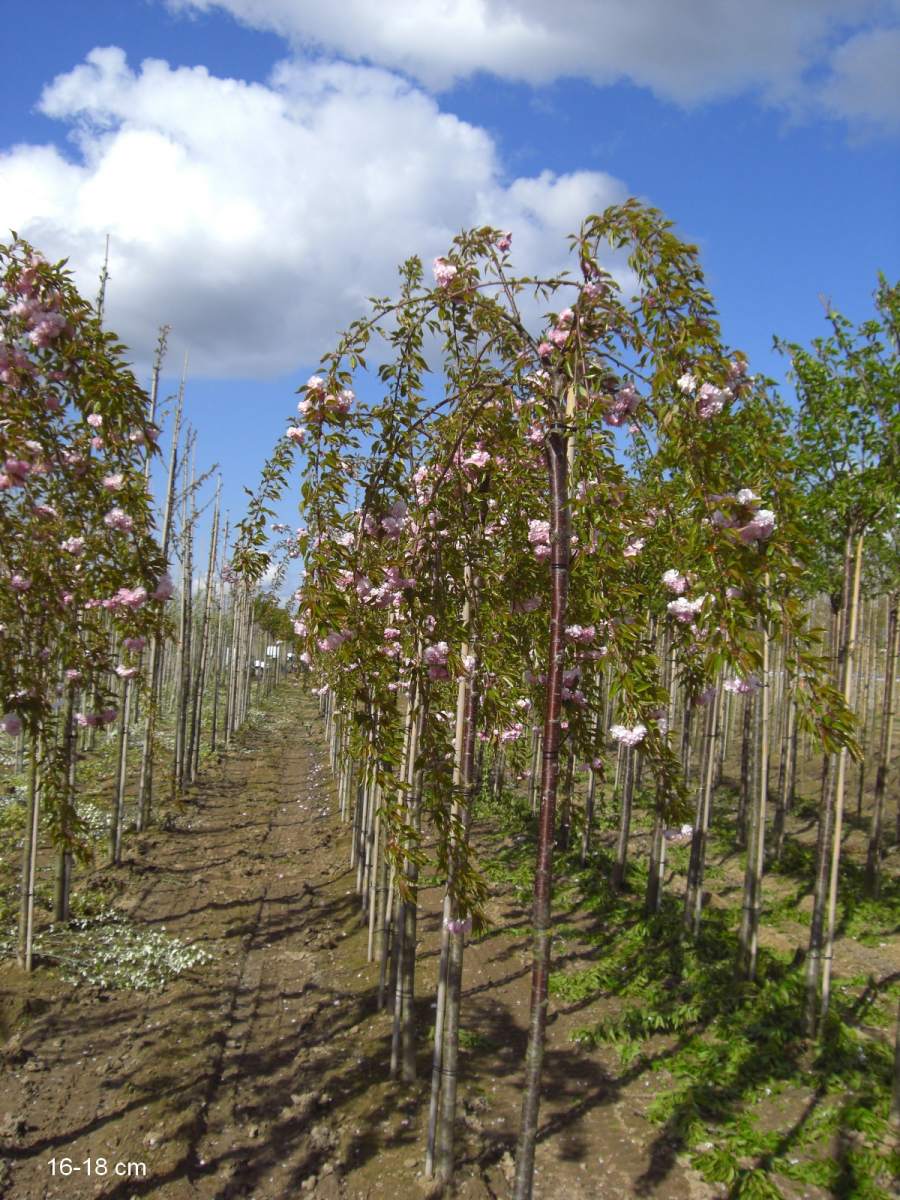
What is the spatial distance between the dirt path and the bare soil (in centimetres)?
2

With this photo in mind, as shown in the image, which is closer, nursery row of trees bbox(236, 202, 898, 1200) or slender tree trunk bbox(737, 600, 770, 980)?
nursery row of trees bbox(236, 202, 898, 1200)

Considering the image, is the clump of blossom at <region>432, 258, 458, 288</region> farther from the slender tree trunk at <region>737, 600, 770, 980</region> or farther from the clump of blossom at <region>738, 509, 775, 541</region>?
the slender tree trunk at <region>737, 600, 770, 980</region>

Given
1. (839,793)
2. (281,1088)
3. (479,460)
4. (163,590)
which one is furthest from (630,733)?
(839,793)

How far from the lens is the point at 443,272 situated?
3.27 meters

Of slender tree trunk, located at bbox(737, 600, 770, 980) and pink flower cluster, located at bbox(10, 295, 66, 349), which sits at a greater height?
pink flower cluster, located at bbox(10, 295, 66, 349)

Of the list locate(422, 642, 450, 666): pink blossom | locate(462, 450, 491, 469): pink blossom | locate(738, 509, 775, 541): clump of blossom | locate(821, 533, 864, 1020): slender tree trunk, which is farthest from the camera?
locate(821, 533, 864, 1020): slender tree trunk

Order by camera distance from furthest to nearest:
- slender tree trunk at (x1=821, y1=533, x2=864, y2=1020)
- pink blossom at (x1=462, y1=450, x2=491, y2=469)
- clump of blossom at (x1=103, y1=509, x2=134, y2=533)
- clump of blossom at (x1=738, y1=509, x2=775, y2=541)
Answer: slender tree trunk at (x1=821, y1=533, x2=864, y2=1020) < pink blossom at (x1=462, y1=450, x2=491, y2=469) < clump of blossom at (x1=103, y1=509, x2=134, y2=533) < clump of blossom at (x1=738, y1=509, x2=775, y2=541)

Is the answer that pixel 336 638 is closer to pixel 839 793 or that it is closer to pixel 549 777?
pixel 549 777

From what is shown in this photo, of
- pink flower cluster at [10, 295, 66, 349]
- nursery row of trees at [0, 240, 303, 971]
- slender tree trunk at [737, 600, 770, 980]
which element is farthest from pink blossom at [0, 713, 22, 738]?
slender tree trunk at [737, 600, 770, 980]

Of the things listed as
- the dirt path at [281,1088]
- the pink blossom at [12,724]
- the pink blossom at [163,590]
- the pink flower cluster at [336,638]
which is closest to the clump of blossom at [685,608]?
the pink flower cluster at [336,638]

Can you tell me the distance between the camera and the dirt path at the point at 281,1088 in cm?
507

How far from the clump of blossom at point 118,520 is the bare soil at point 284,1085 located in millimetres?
4200

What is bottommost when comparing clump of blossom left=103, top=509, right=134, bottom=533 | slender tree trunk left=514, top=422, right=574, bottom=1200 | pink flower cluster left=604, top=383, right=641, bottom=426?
slender tree trunk left=514, top=422, right=574, bottom=1200

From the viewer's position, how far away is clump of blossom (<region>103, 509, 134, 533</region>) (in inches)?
114
